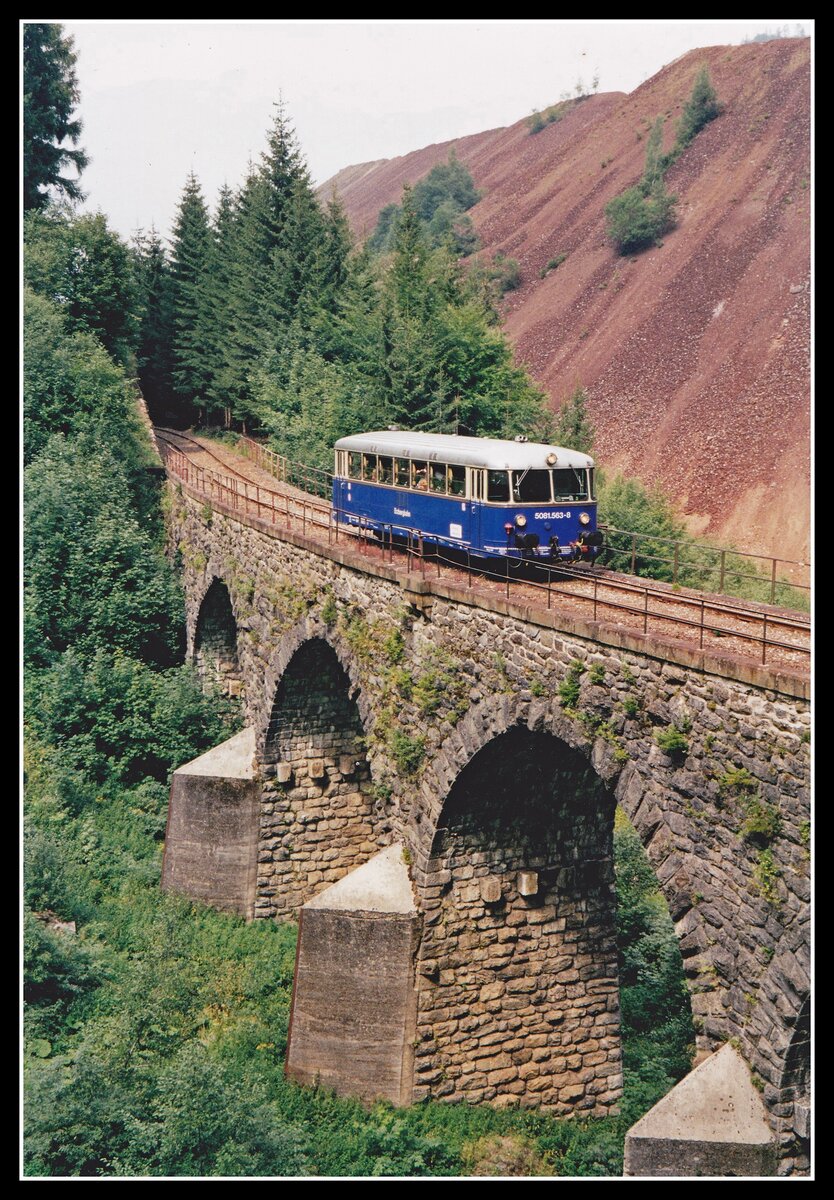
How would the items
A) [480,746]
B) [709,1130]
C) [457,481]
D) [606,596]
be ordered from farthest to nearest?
[457,481] → [606,596] → [480,746] → [709,1130]

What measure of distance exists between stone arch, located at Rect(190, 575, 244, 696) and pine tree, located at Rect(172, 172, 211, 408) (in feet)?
83.0

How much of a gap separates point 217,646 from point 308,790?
304 inches

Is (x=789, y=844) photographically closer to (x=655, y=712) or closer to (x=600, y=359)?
(x=655, y=712)

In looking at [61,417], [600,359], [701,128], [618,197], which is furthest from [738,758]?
[701,128]

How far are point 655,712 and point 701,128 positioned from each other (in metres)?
75.3

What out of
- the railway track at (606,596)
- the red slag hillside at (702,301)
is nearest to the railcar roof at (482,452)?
the railway track at (606,596)

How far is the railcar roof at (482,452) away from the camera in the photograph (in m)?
18.5

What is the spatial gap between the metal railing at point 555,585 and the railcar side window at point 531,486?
3.54 feet

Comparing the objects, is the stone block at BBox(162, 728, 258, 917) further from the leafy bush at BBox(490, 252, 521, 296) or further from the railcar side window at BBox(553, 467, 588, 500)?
the leafy bush at BBox(490, 252, 521, 296)

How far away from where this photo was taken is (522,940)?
1805 centimetres

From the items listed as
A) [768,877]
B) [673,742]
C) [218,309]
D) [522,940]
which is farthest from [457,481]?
[218,309]

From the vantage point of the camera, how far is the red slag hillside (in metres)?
53.7

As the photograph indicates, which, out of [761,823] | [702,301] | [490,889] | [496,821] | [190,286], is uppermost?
[702,301]

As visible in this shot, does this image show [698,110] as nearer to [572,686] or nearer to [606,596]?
[606,596]
